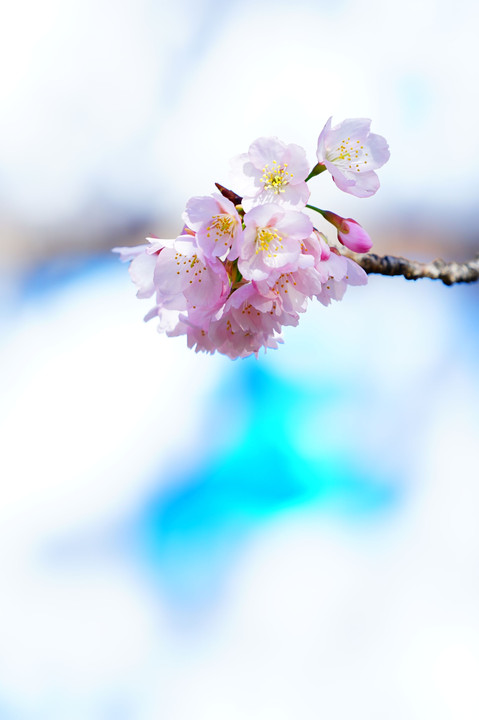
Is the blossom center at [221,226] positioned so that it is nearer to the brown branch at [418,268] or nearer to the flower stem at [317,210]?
the flower stem at [317,210]

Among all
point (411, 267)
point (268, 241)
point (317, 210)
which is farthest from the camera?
point (411, 267)

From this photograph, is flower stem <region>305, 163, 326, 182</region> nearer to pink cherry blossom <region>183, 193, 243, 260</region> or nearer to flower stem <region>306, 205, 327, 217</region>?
flower stem <region>306, 205, 327, 217</region>

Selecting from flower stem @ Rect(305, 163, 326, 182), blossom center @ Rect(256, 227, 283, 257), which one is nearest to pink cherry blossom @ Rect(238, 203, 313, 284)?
blossom center @ Rect(256, 227, 283, 257)

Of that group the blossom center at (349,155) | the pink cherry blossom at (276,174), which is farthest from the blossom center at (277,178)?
the blossom center at (349,155)

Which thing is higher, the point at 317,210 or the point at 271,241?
the point at 317,210

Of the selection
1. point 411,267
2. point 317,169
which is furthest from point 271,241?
point 411,267

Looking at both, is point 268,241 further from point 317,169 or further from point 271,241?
point 317,169
